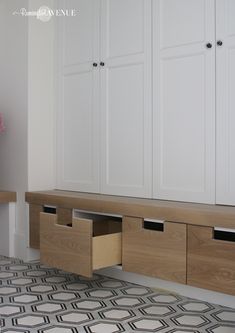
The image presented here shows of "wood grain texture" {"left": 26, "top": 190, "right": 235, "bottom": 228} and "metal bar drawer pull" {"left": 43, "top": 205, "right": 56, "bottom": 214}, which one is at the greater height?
"wood grain texture" {"left": 26, "top": 190, "right": 235, "bottom": 228}

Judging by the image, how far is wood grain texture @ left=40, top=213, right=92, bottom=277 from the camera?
85.7 inches

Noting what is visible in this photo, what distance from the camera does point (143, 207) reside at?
2.24 meters

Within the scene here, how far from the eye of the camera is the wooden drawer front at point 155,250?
2.10 meters

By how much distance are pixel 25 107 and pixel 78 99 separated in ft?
1.18

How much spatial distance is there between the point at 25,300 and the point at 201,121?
1229mm

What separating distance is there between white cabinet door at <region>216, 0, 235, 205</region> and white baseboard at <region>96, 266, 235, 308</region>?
44cm

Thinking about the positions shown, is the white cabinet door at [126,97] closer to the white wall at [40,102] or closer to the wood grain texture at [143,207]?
the wood grain texture at [143,207]

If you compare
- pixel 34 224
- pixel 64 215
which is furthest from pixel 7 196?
pixel 64 215

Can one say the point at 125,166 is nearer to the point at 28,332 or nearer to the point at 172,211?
the point at 172,211

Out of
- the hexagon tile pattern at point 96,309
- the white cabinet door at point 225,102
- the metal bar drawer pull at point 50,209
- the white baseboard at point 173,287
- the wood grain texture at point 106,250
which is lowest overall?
the hexagon tile pattern at point 96,309

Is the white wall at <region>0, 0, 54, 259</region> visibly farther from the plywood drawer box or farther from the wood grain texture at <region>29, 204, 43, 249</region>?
the plywood drawer box

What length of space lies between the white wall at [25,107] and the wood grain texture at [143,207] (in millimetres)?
185

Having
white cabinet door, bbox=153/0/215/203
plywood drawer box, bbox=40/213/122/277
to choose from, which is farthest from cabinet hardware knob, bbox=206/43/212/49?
plywood drawer box, bbox=40/213/122/277

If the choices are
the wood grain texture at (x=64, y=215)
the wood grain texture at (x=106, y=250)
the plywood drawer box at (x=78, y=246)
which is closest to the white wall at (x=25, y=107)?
the wood grain texture at (x=64, y=215)
